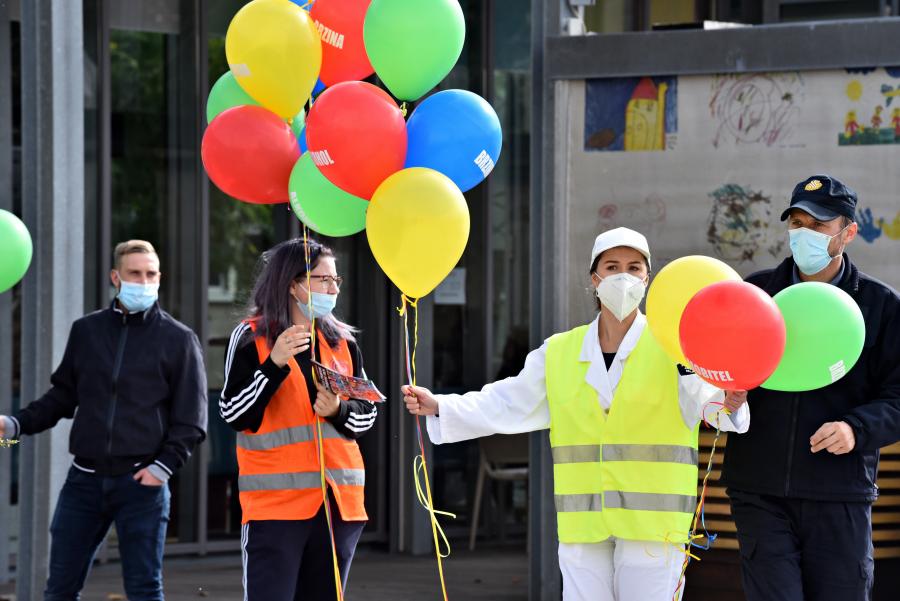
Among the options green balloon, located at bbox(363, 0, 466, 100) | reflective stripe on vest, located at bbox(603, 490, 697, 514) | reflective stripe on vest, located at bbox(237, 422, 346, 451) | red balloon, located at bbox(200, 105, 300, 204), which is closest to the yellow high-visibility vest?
reflective stripe on vest, located at bbox(603, 490, 697, 514)

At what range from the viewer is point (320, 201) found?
15.2 ft

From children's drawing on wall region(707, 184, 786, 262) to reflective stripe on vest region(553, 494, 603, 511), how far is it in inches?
118

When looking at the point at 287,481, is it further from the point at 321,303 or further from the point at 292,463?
the point at 321,303

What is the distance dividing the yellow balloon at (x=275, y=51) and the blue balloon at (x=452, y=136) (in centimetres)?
49

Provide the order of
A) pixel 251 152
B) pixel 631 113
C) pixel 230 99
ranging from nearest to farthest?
pixel 251 152
pixel 230 99
pixel 631 113

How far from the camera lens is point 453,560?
30.4 ft

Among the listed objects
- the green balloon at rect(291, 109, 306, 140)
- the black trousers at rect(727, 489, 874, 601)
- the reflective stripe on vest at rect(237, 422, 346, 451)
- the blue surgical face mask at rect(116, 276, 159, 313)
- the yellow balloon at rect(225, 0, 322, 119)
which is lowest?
the black trousers at rect(727, 489, 874, 601)

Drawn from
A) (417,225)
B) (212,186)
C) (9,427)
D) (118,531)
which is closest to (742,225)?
(417,225)

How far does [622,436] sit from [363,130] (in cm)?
133

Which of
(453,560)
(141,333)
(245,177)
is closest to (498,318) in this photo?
(453,560)

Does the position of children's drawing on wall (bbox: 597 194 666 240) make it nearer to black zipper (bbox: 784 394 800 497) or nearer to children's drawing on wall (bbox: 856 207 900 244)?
children's drawing on wall (bbox: 856 207 900 244)

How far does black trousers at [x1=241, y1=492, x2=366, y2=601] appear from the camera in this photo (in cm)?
458

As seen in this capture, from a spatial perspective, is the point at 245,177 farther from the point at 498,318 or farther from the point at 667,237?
the point at 498,318


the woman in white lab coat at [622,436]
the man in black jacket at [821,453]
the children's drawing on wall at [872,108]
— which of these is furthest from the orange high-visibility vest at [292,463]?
the children's drawing on wall at [872,108]
